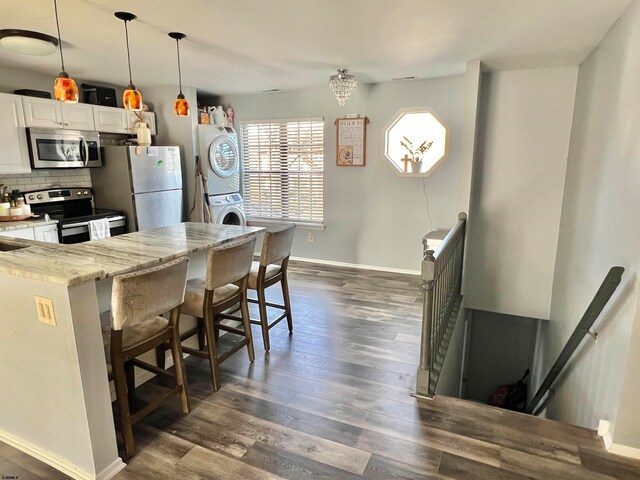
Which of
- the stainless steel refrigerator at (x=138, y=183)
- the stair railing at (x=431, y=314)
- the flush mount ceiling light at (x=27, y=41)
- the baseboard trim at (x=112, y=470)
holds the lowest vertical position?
the baseboard trim at (x=112, y=470)

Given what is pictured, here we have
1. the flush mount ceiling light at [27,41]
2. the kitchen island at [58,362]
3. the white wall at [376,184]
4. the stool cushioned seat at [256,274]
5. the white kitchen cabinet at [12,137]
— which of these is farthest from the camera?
the white wall at [376,184]

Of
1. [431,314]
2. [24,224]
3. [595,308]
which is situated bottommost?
[431,314]

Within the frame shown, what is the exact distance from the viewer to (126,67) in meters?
3.88

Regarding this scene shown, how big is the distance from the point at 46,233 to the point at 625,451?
4.76 meters

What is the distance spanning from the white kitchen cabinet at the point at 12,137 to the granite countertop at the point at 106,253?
6.36ft

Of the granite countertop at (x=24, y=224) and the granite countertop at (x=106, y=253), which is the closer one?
the granite countertop at (x=106, y=253)

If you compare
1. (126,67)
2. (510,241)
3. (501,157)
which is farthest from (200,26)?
(510,241)

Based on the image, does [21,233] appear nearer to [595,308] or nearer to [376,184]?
[376,184]

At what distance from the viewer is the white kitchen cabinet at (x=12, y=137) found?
11.9 feet

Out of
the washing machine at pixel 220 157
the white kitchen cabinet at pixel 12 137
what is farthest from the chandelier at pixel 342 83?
the white kitchen cabinet at pixel 12 137

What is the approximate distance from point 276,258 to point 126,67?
2.67 meters

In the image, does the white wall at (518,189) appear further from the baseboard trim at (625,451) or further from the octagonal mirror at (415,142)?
the baseboard trim at (625,451)

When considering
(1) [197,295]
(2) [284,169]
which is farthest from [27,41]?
(2) [284,169]

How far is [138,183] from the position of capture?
14.4 feet
